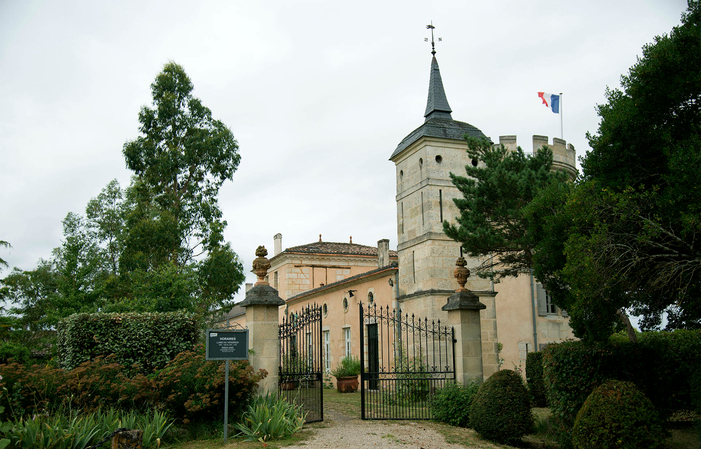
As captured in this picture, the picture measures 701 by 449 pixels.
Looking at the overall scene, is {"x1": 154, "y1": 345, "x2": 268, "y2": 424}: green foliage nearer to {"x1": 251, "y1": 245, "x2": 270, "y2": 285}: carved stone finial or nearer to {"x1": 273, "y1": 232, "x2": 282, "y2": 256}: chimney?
{"x1": 251, "y1": 245, "x2": 270, "y2": 285}: carved stone finial

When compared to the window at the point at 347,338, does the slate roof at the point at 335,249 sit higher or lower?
higher

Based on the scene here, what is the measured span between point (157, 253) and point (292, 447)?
11251mm

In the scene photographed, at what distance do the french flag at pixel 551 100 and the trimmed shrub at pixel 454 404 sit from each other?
10.7 metres

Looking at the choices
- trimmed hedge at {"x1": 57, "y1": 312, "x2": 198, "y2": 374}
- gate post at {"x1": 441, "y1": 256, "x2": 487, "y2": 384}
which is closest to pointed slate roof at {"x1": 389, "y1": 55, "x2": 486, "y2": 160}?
gate post at {"x1": 441, "y1": 256, "x2": 487, "y2": 384}

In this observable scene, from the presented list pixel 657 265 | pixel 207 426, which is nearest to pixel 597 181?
pixel 657 265

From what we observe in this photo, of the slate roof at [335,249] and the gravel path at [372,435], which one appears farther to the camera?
the slate roof at [335,249]

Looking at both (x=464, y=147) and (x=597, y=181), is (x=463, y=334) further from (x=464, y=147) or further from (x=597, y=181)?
(x=464, y=147)

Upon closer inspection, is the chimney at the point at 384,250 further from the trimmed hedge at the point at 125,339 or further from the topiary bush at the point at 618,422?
the topiary bush at the point at 618,422

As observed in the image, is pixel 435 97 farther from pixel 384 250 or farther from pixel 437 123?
pixel 384 250

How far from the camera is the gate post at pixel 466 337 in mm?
10500

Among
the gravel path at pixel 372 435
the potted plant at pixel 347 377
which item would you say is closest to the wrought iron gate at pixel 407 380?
the gravel path at pixel 372 435

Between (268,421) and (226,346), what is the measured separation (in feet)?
4.33

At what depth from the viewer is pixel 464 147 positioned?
15.9 meters

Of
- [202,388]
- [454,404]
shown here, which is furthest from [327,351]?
[202,388]
